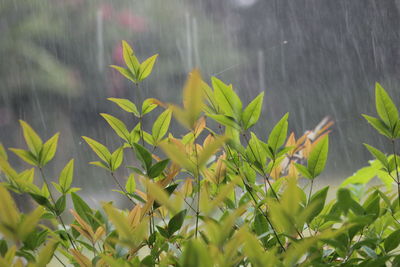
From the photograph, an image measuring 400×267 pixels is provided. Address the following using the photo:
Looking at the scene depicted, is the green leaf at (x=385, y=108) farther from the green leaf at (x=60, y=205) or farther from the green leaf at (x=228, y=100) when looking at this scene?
the green leaf at (x=60, y=205)

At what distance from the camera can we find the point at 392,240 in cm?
24

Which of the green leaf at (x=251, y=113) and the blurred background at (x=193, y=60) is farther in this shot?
the blurred background at (x=193, y=60)

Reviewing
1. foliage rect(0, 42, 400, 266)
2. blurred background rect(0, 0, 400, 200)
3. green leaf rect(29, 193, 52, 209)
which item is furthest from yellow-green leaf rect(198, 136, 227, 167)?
blurred background rect(0, 0, 400, 200)

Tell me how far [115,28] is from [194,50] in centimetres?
103

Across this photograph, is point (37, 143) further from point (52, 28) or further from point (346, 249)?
point (52, 28)

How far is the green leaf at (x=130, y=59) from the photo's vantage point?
29cm

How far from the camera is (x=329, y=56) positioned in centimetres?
631

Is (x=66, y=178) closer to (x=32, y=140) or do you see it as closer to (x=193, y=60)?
(x=32, y=140)

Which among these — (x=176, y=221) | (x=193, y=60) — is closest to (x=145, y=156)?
(x=176, y=221)

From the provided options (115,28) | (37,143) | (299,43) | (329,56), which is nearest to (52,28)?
(115,28)

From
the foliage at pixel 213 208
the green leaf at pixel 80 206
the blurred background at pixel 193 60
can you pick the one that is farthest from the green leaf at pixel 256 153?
the blurred background at pixel 193 60

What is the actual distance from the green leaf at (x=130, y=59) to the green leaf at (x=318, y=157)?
0.40 feet

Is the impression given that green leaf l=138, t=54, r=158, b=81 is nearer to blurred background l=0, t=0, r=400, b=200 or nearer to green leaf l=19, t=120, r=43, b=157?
green leaf l=19, t=120, r=43, b=157

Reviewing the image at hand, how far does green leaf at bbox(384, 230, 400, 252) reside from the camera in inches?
9.3
